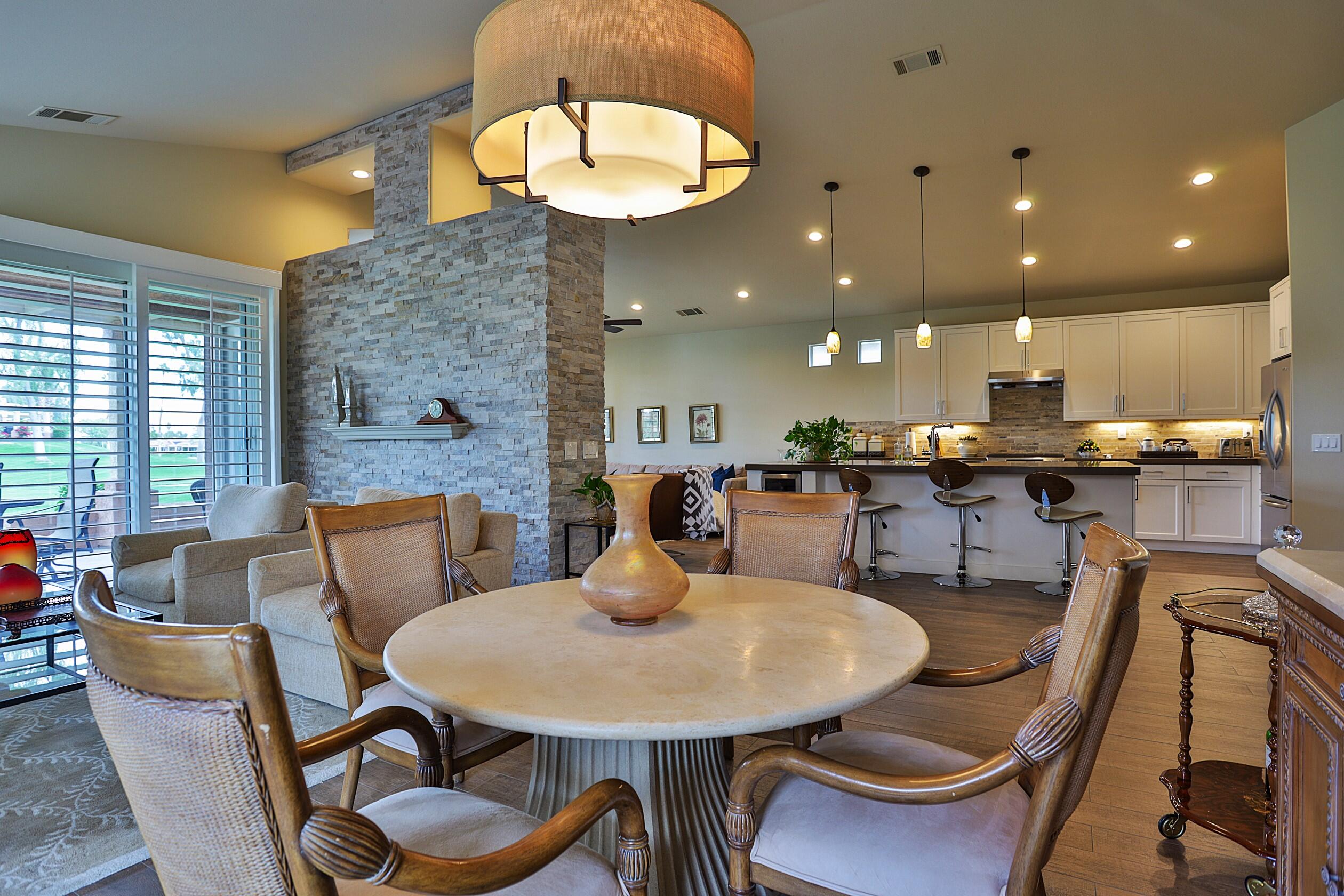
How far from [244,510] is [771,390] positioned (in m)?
6.75

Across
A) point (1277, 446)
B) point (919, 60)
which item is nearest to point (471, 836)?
point (919, 60)

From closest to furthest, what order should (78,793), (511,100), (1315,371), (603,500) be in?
(511,100) → (78,793) → (1315,371) → (603,500)

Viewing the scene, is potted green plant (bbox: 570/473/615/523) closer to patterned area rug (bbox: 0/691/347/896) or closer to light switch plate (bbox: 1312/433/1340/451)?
patterned area rug (bbox: 0/691/347/896)

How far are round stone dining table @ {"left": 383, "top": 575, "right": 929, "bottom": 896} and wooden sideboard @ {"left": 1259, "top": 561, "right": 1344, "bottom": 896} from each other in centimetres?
58

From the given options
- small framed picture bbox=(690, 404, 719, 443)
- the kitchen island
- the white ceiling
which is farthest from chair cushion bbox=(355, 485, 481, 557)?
small framed picture bbox=(690, 404, 719, 443)

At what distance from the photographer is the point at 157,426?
4570 millimetres

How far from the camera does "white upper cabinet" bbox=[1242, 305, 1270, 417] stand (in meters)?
6.47

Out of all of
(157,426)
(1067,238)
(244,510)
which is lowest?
(244,510)

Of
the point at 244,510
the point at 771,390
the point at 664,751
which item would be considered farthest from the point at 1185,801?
the point at 771,390

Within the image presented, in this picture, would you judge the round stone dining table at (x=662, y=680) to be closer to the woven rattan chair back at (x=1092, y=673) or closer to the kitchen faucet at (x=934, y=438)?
the woven rattan chair back at (x=1092, y=673)

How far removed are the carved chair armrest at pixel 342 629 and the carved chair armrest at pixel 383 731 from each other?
235mm

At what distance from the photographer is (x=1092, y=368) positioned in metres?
7.20

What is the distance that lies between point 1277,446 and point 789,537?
4537 millimetres

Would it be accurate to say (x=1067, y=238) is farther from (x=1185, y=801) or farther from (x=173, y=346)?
(x=173, y=346)
